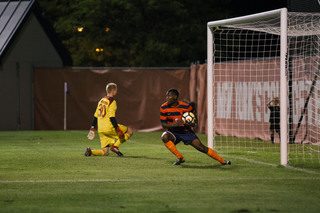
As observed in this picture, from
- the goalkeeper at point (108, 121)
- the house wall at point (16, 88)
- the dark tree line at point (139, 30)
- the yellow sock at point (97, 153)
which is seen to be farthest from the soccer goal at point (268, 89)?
the dark tree line at point (139, 30)

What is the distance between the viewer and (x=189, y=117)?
11.9 meters

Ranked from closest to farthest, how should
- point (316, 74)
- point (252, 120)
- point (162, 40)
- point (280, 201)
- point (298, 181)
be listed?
point (280, 201) → point (298, 181) → point (316, 74) → point (252, 120) → point (162, 40)

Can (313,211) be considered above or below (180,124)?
below

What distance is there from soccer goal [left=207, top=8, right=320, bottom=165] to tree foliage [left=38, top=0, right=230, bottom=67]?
626 inches

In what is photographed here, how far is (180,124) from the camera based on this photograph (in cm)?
1207

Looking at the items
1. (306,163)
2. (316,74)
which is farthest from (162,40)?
(306,163)

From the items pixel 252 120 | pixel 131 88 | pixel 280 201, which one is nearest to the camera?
pixel 280 201

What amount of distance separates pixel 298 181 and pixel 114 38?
3098 centimetres

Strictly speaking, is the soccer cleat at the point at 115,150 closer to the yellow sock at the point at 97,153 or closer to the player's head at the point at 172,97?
the yellow sock at the point at 97,153

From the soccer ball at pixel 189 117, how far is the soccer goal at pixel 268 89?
1687 mm

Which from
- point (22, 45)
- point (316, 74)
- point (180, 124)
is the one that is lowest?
point (180, 124)

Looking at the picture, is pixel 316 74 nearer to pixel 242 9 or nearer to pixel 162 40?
pixel 162 40

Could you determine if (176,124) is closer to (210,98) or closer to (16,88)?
(210,98)

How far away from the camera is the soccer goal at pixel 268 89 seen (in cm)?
1409
